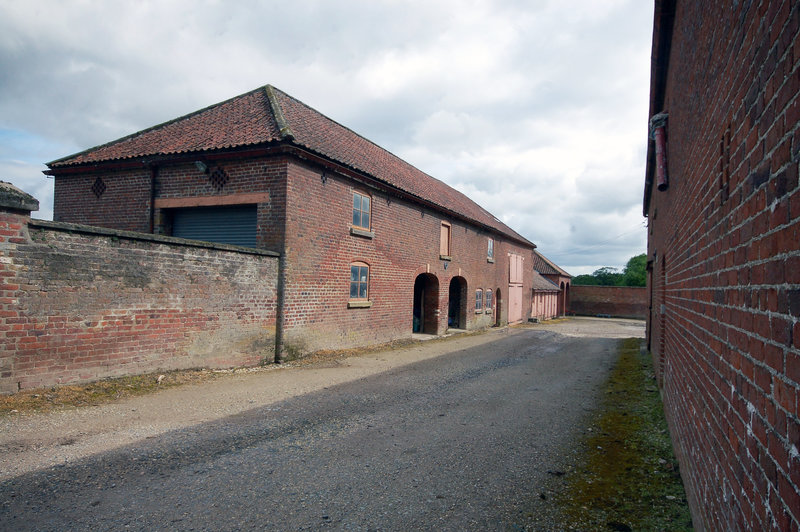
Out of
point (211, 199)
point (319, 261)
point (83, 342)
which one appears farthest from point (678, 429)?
point (211, 199)

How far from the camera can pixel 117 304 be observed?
302 inches

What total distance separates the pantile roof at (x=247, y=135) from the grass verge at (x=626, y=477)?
8.50 m

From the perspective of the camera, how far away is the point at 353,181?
13.1 m

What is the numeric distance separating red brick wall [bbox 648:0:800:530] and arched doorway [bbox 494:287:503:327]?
854 inches

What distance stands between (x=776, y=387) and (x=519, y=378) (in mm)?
8444

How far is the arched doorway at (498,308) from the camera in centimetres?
2505

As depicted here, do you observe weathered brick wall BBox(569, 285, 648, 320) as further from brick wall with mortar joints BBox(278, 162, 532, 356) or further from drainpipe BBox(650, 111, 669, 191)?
drainpipe BBox(650, 111, 669, 191)

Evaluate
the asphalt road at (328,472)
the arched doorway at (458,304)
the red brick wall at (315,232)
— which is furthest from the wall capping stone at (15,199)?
the arched doorway at (458,304)

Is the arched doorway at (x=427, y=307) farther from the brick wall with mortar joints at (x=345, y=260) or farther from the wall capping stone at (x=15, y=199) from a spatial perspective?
the wall capping stone at (x=15, y=199)

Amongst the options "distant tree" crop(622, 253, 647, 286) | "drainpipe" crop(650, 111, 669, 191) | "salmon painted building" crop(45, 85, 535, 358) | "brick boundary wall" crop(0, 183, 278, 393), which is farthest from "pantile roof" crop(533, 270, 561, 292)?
"brick boundary wall" crop(0, 183, 278, 393)

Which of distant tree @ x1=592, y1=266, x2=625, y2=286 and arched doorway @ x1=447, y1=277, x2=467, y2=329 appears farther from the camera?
distant tree @ x1=592, y1=266, x2=625, y2=286

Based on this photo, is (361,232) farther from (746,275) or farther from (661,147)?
(746,275)

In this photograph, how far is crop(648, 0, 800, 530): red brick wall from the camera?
138 cm

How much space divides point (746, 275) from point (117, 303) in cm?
837
